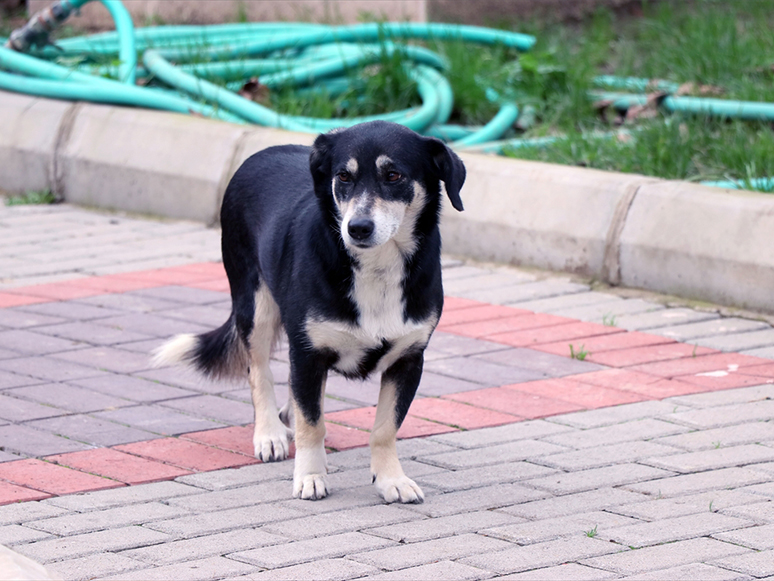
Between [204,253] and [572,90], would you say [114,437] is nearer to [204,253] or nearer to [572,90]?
[204,253]

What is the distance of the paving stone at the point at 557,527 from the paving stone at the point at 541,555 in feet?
0.14

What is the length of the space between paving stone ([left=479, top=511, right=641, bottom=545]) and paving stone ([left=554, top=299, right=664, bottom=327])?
213cm

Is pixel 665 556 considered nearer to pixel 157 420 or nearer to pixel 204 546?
pixel 204 546

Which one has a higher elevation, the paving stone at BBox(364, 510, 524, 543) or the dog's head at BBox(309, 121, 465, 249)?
the dog's head at BBox(309, 121, 465, 249)

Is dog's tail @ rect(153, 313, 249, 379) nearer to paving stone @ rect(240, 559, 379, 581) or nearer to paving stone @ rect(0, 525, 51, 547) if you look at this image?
paving stone @ rect(0, 525, 51, 547)

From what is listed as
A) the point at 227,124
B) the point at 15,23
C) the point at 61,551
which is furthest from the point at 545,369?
the point at 15,23

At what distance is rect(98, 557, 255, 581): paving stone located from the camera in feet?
9.73

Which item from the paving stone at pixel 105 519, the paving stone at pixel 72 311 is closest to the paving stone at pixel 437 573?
the paving stone at pixel 105 519

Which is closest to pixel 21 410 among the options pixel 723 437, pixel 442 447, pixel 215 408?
pixel 215 408

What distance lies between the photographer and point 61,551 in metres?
3.11

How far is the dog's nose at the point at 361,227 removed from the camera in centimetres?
337

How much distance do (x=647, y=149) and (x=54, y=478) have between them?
3.99 metres

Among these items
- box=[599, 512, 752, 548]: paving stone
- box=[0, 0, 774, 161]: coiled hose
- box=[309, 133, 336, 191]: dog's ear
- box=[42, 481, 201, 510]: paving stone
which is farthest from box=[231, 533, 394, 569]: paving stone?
box=[0, 0, 774, 161]: coiled hose

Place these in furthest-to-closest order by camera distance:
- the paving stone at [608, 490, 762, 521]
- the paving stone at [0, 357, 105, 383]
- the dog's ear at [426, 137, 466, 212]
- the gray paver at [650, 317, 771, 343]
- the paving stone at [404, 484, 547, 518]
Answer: the gray paver at [650, 317, 771, 343]
the paving stone at [0, 357, 105, 383]
the dog's ear at [426, 137, 466, 212]
the paving stone at [404, 484, 547, 518]
the paving stone at [608, 490, 762, 521]
